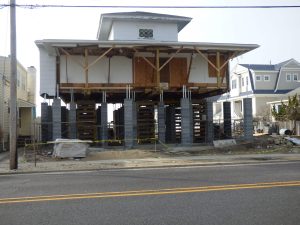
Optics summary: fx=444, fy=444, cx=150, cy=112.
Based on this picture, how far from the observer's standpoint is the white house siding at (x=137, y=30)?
3067 centimetres

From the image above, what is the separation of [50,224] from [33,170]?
10092mm

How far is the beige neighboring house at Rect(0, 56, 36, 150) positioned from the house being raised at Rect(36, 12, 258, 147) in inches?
275

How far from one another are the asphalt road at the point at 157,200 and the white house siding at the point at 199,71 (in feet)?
50.9

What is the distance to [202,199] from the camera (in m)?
9.17

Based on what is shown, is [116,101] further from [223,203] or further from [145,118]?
[223,203]

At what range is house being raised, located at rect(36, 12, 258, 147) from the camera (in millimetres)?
25609

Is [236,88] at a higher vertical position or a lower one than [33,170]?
higher

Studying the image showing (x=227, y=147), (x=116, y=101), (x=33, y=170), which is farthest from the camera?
(x=116, y=101)

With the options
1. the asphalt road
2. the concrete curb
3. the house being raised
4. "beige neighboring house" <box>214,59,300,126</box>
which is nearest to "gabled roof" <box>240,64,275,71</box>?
"beige neighboring house" <box>214,59,300,126</box>

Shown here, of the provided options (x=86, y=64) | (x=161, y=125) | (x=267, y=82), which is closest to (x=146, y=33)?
(x=86, y=64)

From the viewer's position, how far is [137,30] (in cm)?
3091

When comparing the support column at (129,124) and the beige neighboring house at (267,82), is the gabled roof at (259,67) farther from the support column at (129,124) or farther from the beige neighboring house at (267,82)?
the support column at (129,124)

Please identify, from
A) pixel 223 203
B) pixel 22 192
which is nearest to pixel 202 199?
pixel 223 203

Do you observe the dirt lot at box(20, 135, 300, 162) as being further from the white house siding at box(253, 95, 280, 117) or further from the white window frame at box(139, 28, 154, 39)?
the white house siding at box(253, 95, 280, 117)
